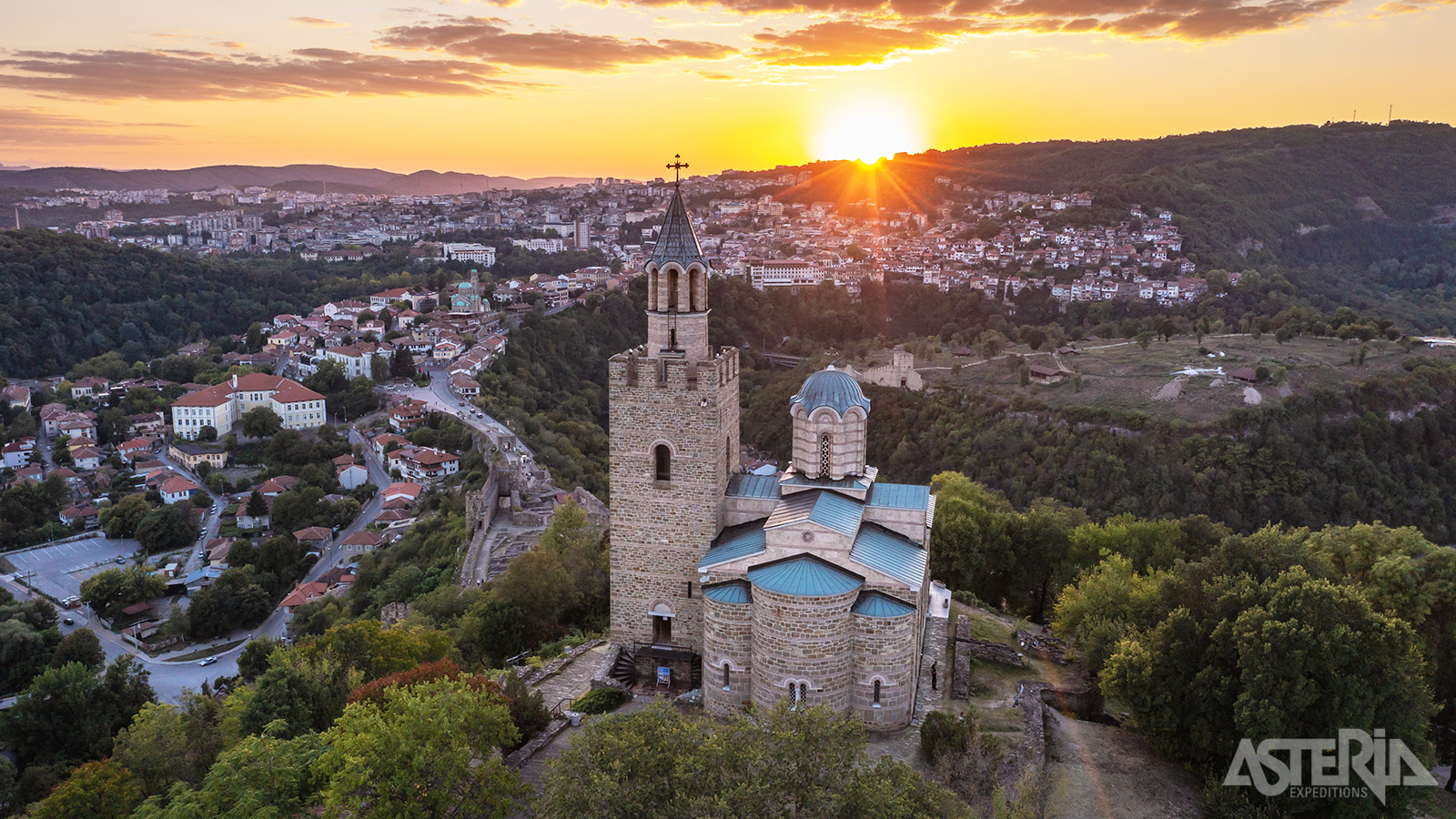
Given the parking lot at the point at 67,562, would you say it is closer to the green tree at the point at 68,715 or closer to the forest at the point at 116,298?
the green tree at the point at 68,715

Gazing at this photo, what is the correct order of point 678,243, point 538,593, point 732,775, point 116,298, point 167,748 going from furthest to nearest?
1. point 116,298
2. point 538,593
3. point 167,748
4. point 678,243
5. point 732,775

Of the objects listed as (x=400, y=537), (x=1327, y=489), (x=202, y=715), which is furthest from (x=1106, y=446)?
(x=202, y=715)

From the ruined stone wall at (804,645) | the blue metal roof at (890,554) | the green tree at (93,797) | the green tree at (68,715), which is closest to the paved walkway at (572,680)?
the ruined stone wall at (804,645)

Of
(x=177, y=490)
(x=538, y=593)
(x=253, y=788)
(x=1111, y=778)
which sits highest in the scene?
(x=253, y=788)

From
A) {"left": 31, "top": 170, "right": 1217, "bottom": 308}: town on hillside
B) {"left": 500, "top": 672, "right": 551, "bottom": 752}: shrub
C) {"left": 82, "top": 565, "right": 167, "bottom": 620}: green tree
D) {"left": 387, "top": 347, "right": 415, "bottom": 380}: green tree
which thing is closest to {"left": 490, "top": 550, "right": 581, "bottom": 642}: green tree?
{"left": 500, "top": 672, "right": 551, "bottom": 752}: shrub

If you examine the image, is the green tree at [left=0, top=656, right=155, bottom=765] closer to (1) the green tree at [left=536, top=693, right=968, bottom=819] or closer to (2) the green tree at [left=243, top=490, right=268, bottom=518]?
(1) the green tree at [left=536, top=693, right=968, bottom=819]

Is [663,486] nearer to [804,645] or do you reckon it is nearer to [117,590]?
[804,645]

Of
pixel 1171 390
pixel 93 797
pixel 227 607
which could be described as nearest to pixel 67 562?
pixel 227 607

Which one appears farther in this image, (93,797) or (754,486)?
(754,486)
